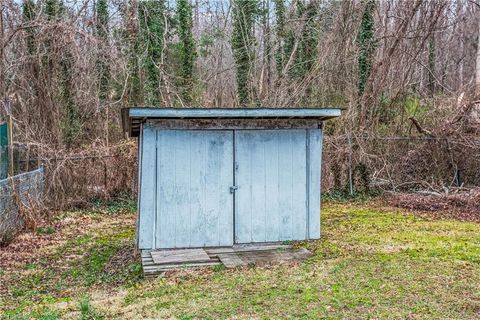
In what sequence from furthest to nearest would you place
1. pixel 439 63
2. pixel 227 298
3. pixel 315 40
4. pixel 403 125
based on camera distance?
1. pixel 439 63
2. pixel 315 40
3. pixel 403 125
4. pixel 227 298

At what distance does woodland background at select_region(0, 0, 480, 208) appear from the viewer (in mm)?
12539

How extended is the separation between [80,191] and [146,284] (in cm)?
713

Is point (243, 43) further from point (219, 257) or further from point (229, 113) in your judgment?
point (219, 257)

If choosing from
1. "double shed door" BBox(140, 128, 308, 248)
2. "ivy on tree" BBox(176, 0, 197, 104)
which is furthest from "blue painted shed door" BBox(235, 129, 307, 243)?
"ivy on tree" BBox(176, 0, 197, 104)

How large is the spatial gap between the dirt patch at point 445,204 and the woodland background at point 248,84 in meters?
1.07

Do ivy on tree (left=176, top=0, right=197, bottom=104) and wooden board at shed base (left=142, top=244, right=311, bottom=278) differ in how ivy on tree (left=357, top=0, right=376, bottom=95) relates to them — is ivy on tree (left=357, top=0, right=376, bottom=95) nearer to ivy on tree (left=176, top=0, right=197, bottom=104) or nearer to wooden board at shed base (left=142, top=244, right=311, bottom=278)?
ivy on tree (left=176, top=0, right=197, bottom=104)

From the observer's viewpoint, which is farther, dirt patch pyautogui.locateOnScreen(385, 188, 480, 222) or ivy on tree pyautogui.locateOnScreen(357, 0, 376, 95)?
ivy on tree pyautogui.locateOnScreen(357, 0, 376, 95)

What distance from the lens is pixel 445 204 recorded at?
11.7 metres

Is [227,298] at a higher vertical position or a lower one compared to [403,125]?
lower

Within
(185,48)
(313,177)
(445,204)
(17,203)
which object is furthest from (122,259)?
(185,48)

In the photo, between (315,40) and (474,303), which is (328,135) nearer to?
(315,40)

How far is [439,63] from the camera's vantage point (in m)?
26.3

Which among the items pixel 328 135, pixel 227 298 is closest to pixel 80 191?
pixel 328 135

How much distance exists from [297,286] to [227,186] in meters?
2.53
